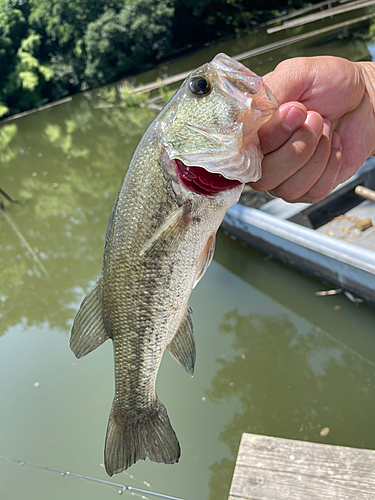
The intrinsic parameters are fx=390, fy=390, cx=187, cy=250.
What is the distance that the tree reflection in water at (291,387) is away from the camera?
3193mm

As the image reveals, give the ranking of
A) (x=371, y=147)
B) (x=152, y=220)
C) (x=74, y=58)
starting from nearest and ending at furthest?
(x=152, y=220), (x=371, y=147), (x=74, y=58)

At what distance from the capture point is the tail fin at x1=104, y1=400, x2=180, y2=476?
148 cm

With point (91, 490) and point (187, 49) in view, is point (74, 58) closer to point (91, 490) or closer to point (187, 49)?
point (187, 49)

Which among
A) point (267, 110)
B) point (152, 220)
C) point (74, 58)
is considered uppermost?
point (267, 110)

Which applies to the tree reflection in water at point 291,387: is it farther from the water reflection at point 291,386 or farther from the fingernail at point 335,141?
the fingernail at point 335,141

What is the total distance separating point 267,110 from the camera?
113 centimetres

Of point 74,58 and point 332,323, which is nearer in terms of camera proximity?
point 332,323

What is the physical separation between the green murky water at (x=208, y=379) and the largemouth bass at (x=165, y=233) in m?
2.07

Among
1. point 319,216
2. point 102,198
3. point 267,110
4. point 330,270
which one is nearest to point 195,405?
point 330,270

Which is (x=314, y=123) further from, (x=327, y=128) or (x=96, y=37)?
(x=96, y=37)

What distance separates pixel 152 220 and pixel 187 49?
27902mm

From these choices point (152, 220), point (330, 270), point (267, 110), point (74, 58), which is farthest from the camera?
point (74, 58)

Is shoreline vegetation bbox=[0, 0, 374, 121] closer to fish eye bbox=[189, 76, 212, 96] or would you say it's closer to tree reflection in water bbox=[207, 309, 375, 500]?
tree reflection in water bbox=[207, 309, 375, 500]

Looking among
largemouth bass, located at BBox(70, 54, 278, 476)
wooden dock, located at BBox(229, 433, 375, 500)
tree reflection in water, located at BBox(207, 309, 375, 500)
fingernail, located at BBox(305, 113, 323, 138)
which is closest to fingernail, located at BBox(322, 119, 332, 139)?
fingernail, located at BBox(305, 113, 323, 138)
